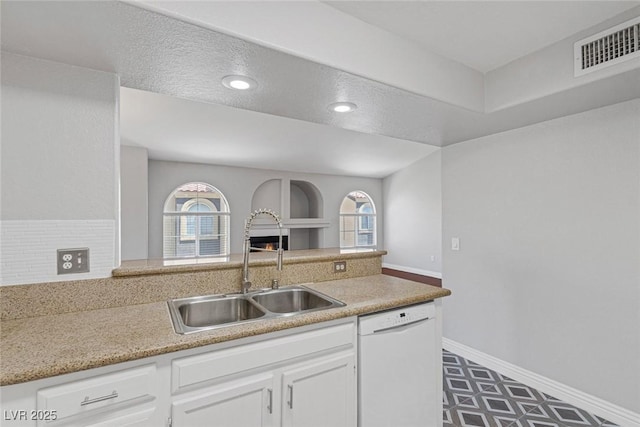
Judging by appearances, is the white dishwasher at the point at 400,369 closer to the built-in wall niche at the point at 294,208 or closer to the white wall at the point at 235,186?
the white wall at the point at 235,186

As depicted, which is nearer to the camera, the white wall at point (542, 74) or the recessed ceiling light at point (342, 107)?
the white wall at point (542, 74)

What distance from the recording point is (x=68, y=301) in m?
1.43

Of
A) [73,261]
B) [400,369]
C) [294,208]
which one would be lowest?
[400,369]

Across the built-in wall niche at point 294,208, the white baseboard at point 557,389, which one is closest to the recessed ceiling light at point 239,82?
the white baseboard at point 557,389

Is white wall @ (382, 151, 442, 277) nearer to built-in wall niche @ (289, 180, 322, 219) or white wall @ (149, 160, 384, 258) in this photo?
white wall @ (149, 160, 384, 258)

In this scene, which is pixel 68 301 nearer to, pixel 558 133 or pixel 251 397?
pixel 251 397

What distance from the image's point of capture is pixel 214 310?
1.71m

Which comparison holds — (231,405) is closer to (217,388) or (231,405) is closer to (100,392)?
(217,388)

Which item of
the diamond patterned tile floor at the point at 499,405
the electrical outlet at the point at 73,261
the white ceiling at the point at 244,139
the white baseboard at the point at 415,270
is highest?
the white ceiling at the point at 244,139

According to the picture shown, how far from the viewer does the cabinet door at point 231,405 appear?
1147 mm

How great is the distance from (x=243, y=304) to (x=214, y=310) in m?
0.16

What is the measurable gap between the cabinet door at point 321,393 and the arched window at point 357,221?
5.98 meters

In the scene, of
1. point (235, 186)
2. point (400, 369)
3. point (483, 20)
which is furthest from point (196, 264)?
point (235, 186)

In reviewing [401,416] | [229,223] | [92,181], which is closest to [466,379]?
[401,416]
